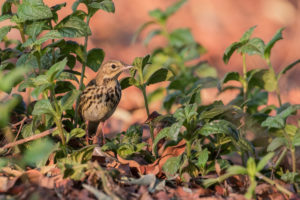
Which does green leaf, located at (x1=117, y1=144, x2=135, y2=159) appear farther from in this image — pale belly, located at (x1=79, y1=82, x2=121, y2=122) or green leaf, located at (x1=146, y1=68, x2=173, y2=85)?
pale belly, located at (x1=79, y1=82, x2=121, y2=122)

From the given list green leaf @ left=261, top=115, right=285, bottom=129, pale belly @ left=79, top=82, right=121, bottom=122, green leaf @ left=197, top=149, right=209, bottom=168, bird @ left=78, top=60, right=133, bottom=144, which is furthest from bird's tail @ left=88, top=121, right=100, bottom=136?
green leaf @ left=261, top=115, right=285, bottom=129

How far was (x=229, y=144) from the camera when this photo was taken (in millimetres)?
4266

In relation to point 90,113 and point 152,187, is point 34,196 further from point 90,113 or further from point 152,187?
point 90,113

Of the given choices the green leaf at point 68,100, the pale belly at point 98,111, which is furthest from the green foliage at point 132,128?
the pale belly at point 98,111

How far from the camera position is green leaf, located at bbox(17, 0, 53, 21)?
3.77 metres

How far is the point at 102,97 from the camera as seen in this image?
5.25 metres

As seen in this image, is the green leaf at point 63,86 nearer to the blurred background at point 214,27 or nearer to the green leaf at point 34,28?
the green leaf at point 34,28

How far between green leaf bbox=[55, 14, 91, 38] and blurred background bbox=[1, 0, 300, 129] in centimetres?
431

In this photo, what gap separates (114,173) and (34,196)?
0.52m

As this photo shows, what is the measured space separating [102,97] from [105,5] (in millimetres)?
1526

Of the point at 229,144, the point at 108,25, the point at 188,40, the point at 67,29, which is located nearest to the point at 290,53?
the point at 108,25

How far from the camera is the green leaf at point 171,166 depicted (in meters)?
3.68

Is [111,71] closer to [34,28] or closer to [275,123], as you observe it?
[34,28]

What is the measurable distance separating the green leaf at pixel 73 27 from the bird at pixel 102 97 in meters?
1.16
